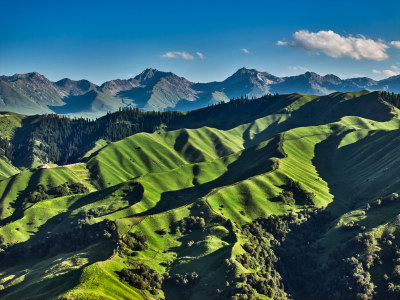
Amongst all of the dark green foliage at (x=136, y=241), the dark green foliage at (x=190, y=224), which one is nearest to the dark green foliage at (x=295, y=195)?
the dark green foliage at (x=190, y=224)

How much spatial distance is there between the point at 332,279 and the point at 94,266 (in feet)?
268

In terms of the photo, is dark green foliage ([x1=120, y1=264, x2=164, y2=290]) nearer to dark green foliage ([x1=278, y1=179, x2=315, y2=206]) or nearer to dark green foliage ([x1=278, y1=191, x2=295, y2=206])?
dark green foliage ([x1=278, y1=191, x2=295, y2=206])

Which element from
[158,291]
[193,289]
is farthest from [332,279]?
[158,291]

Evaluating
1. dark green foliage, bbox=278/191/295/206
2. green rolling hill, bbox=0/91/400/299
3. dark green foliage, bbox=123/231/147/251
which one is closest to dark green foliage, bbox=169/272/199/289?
green rolling hill, bbox=0/91/400/299

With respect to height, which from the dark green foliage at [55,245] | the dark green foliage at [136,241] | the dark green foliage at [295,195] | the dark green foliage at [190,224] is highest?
the dark green foliage at [136,241]

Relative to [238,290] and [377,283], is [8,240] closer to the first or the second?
[238,290]

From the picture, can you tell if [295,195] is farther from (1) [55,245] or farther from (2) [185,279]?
(1) [55,245]

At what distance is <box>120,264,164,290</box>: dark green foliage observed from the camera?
315 ft

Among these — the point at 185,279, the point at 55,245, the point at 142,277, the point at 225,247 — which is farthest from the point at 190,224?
the point at 55,245

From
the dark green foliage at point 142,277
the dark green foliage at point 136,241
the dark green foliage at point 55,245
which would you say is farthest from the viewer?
the dark green foliage at point 55,245

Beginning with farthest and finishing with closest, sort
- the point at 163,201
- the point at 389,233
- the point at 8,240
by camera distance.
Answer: the point at 163,201 → the point at 8,240 → the point at 389,233

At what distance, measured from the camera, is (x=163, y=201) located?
198 metres

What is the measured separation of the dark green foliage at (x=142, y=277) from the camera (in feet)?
315

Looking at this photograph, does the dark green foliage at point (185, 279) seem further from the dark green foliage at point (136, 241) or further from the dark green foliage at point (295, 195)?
the dark green foliage at point (295, 195)
